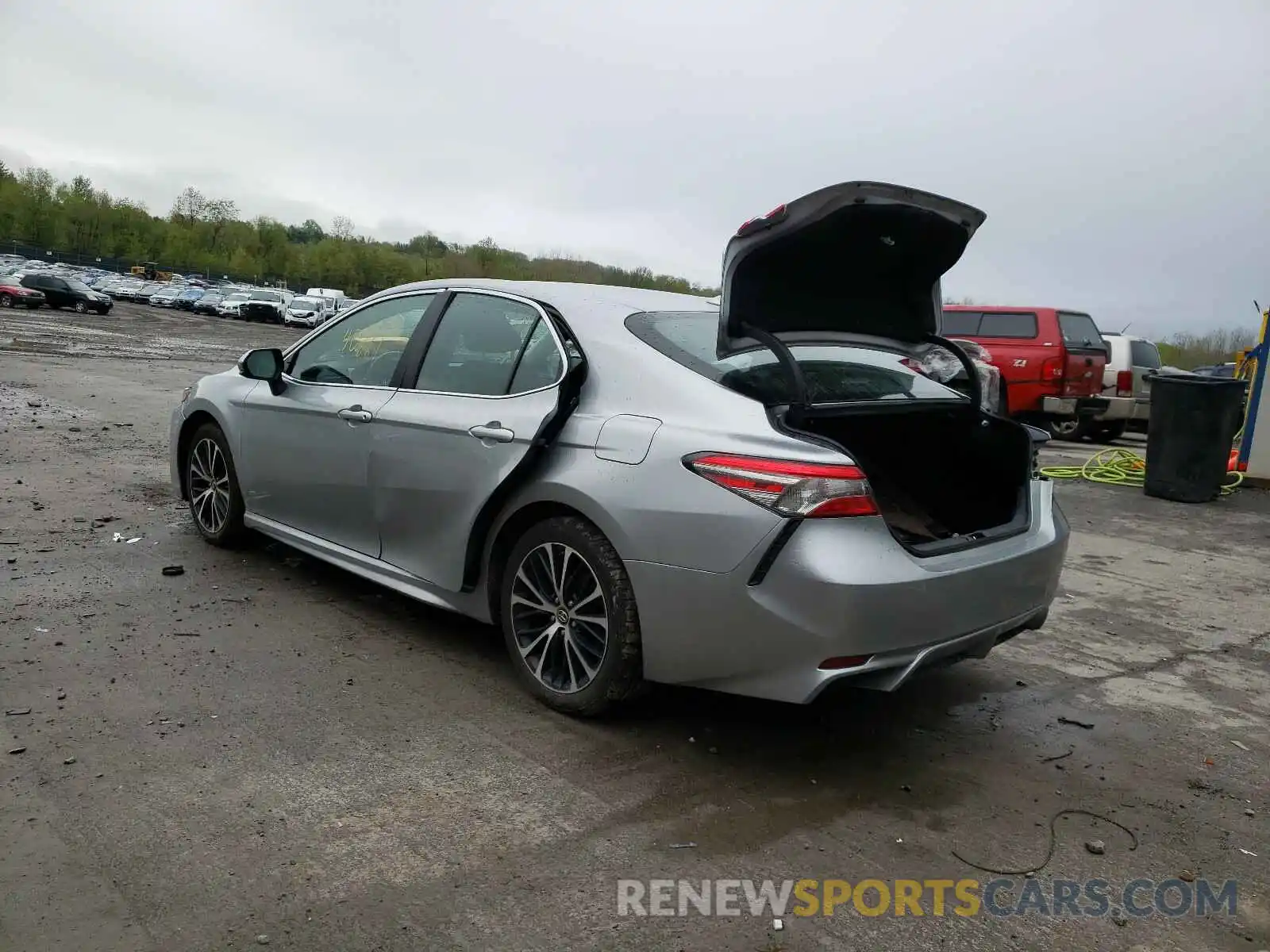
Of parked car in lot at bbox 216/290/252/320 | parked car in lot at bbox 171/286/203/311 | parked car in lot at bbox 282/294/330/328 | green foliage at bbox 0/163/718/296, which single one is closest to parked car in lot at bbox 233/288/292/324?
parked car in lot at bbox 282/294/330/328

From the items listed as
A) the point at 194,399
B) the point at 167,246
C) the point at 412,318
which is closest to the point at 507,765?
the point at 412,318

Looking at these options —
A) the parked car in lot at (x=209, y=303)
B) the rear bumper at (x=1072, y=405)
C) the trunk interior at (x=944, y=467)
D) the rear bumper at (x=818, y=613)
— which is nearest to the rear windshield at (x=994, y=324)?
the rear bumper at (x=1072, y=405)

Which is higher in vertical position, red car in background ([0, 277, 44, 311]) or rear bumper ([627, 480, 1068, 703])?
red car in background ([0, 277, 44, 311])

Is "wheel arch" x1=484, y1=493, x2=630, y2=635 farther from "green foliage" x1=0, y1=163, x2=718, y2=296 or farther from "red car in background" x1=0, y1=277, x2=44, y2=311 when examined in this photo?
"green foliage" x1=0, y1=163, x2=718, y2=296

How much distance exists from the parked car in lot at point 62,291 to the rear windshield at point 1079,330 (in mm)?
40261

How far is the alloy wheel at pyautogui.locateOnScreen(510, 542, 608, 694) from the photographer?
371 centimetres

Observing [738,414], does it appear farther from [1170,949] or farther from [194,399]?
[194,399]

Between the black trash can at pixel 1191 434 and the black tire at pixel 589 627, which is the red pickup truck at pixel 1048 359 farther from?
the black tire at pixel 589 627

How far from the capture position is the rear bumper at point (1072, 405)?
14.5 m

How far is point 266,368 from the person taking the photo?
5336mm

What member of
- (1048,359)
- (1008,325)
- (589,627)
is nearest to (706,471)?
(589,627)

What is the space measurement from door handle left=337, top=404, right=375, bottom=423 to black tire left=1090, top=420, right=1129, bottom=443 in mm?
14224

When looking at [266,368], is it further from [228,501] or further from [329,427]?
[228,501]

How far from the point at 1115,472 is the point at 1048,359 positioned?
350 cm
